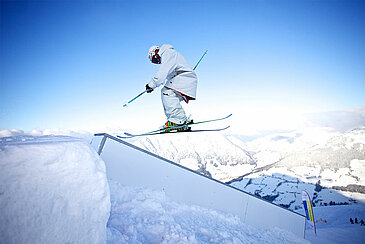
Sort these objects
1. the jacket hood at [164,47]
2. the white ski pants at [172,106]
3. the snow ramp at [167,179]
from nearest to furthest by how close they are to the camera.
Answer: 1. the snow ramp at [167,179]
2. the jacket hood at [164,47]
3. the white ski pants at [172,106]

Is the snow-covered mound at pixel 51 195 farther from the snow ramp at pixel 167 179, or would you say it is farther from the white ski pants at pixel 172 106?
the white ski pants at pixel 172 106

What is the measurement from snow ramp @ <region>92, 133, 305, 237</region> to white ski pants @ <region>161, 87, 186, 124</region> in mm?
1009

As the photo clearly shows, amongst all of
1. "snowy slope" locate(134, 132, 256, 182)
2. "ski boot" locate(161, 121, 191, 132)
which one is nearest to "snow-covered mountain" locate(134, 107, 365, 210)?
"snowy slope" locate(134, 132, 256, 182)

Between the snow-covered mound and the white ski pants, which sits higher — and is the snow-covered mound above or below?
below

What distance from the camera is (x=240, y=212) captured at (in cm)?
320

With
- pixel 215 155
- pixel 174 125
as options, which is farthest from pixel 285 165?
pixel 174 125

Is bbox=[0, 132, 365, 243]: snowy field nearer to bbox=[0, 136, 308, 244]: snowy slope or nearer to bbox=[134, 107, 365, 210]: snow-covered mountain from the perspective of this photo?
bbox=[0, 136, 308, 244]: snowy slope

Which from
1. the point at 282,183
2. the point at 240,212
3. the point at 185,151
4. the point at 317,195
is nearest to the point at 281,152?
the point at 282,183

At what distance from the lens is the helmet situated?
3.30 m

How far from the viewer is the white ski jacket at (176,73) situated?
10.0 feet

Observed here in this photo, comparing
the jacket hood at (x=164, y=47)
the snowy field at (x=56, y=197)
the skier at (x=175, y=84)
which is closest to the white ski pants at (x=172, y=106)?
the skier at (x=175, y=84)

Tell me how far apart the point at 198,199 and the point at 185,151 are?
329 feet

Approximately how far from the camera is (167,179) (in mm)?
2510

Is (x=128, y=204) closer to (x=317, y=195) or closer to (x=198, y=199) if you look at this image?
(x=198, y=199)
